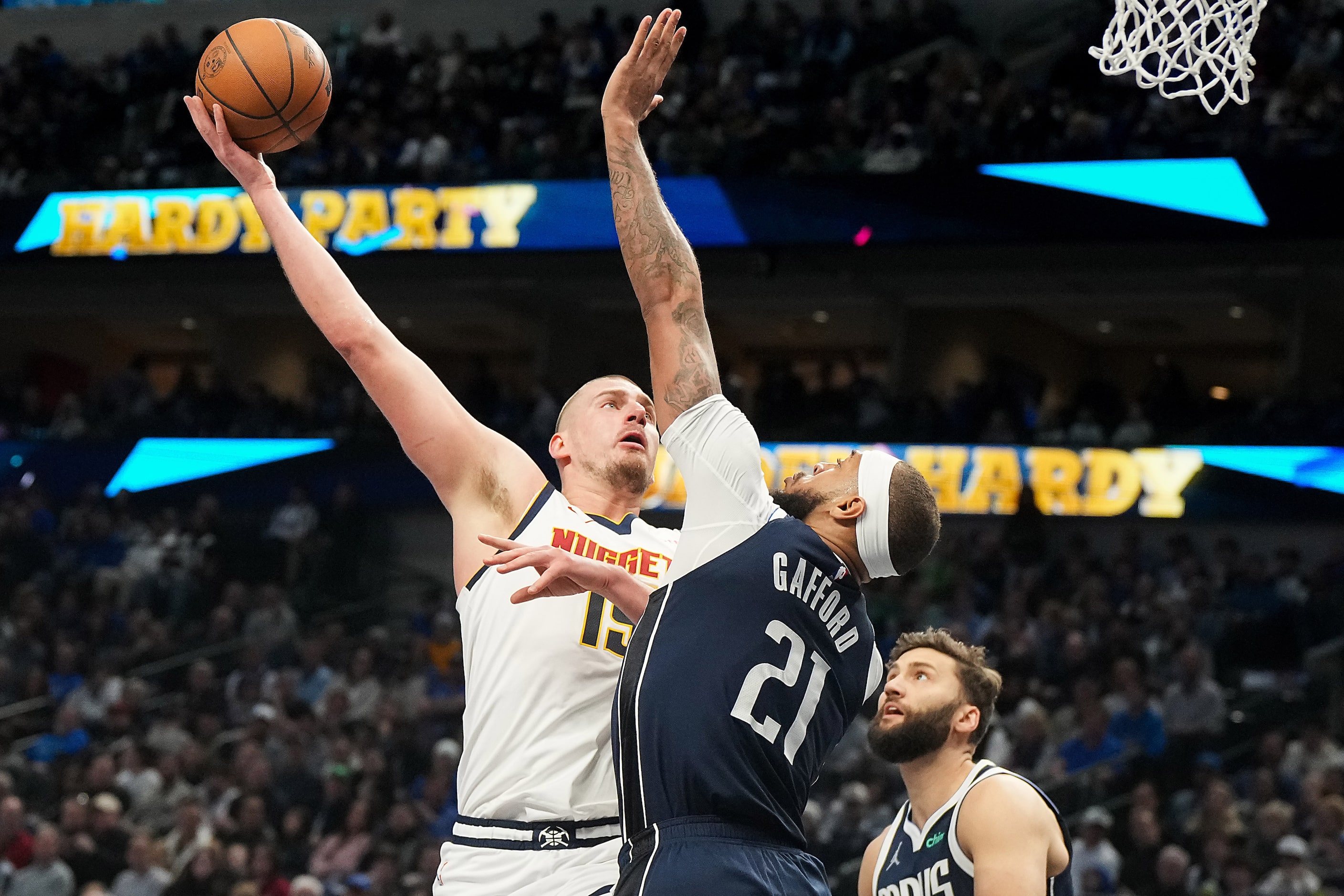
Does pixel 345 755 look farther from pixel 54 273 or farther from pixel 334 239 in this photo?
pixel 54 273

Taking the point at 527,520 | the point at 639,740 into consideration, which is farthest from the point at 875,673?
the point at 527,520

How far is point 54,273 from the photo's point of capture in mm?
20859

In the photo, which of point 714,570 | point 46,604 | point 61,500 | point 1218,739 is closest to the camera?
point 714,570

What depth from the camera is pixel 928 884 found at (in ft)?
14.3

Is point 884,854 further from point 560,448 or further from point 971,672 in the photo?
point 560,448

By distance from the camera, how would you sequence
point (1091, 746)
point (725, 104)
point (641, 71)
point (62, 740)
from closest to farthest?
point (641, 71)
point (1091, 746)
point (62, 740)
point (725, 104)

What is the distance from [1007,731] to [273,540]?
9633 millimetres

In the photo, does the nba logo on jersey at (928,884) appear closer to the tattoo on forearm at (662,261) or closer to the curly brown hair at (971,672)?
the curly brown hair at (971,672)

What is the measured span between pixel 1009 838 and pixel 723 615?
1.49 meters

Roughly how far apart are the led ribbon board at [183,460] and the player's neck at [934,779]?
16.1 meters

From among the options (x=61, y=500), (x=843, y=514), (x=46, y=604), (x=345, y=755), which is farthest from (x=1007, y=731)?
(x=61, y=500)

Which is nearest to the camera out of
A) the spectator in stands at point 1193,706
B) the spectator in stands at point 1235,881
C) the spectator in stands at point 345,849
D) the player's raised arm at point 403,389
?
the player's raised arm at point 403,389

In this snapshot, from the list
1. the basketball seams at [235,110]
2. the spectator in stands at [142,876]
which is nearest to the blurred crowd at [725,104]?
the spectator in stands at [142,876]

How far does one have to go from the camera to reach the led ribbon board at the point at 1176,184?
1478 cm
